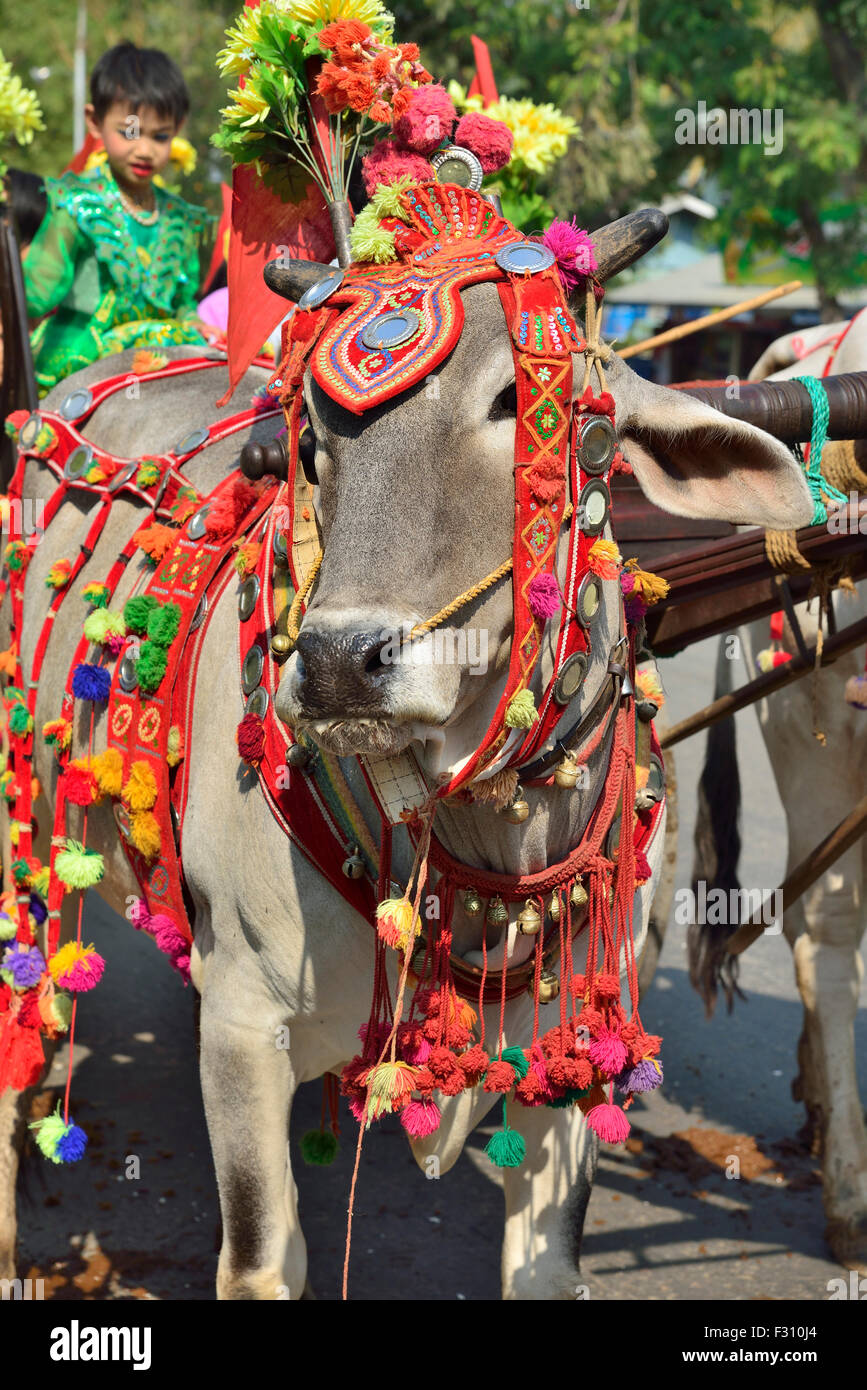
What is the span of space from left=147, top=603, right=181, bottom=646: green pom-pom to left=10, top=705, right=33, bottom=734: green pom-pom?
0.69 metres

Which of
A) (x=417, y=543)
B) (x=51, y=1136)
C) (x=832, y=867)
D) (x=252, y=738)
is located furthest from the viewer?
(x=832, y=867)

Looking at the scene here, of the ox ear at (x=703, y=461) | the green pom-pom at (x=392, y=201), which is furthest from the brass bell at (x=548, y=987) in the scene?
the green pom-pom at (x=392, y=201)

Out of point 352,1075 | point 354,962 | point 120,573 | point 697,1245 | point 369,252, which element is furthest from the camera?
point 697,1245

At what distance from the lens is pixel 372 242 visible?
224 cm

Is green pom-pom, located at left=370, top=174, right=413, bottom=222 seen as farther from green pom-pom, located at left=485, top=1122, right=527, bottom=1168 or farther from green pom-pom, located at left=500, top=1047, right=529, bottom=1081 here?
green pom-pom, located at left=485, top=1122, right=527, bottom=1168

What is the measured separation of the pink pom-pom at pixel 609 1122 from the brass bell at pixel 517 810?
0.53 meters

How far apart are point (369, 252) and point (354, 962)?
47.3 inches

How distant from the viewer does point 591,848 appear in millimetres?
2469

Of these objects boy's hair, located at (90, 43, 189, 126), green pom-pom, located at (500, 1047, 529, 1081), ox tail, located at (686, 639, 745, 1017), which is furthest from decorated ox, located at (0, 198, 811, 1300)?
boy's hair, located at (90, 43, 189, 126)

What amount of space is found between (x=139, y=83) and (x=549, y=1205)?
3.69 meters

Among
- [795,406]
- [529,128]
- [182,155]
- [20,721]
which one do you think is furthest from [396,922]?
[182,155]

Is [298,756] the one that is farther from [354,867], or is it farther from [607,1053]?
[607,1053]
